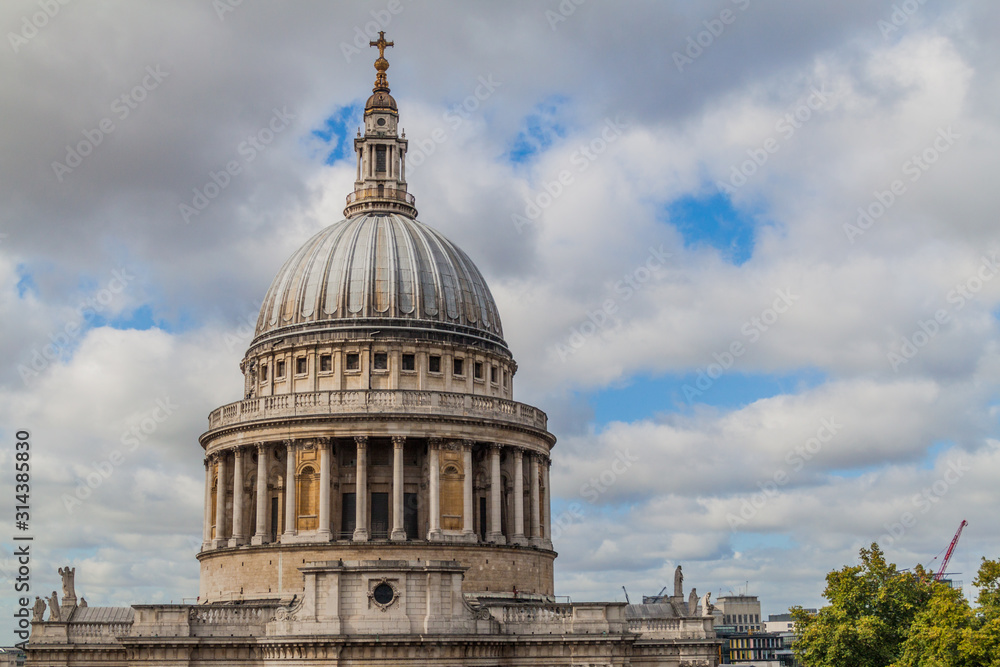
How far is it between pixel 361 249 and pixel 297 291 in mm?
4978

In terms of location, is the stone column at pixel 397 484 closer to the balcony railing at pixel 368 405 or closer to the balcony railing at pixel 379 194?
the balcony railing at pixel 368 405

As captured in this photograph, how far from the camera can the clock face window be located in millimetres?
59469

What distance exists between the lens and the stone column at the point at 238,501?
75812mm

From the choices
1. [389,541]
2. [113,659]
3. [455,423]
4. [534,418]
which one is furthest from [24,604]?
[534,418]

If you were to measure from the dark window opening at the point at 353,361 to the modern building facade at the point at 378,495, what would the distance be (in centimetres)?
9

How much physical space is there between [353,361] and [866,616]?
33461 millimetres

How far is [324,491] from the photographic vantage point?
7300cm

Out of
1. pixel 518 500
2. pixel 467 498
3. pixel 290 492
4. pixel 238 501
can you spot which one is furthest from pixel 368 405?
pixel 518 500

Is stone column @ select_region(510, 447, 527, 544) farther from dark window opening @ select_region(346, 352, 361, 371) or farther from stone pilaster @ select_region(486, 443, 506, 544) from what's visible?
dark window opening @ select_region(346, 352, 361, 371)

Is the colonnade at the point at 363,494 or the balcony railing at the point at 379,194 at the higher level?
the balcony railing at the point at 379,194

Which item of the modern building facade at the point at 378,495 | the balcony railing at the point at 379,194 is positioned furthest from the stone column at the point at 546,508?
the balcony railing at the point at 379,194

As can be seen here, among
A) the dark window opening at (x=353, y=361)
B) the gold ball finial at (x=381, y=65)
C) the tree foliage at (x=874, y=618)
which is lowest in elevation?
the tree foliage at (x=874, y=618)

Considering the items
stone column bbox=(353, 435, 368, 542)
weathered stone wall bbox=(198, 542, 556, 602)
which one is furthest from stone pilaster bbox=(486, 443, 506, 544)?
stone column bbox=(353, 435, 368, 542)

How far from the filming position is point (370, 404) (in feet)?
244
